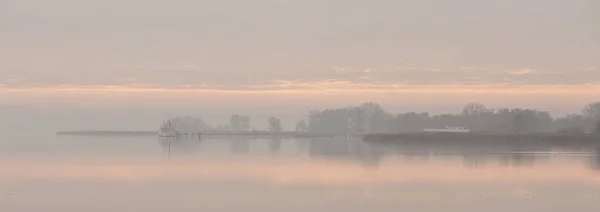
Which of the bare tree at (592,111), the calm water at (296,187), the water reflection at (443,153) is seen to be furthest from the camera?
the bare tree at (592,111)

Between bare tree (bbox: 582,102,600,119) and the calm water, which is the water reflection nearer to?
the calm water

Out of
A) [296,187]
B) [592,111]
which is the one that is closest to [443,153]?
[296,187]

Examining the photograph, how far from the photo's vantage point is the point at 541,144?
68688 mm

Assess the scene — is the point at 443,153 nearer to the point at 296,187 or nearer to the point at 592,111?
the point at 296,187

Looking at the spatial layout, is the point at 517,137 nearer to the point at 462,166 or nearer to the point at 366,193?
the point at 462,166

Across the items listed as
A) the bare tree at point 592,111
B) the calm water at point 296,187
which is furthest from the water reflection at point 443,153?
the bare tree at point 592,111

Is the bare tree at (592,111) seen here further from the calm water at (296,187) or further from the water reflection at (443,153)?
the calm water at (296,187)

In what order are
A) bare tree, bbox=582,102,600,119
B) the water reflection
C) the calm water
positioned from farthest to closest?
1. bare tree, bbox=582,102,600,119
2. the water reflection
3. the calm water

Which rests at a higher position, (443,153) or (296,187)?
(443,153)

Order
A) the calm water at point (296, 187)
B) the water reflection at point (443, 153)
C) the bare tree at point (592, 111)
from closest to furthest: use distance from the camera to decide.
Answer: the calm water at point (296, 187) → the water reflection at point (443, 153) → the bare tree at point (592, 111)

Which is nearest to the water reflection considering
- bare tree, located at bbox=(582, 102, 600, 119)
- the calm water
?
the calm water

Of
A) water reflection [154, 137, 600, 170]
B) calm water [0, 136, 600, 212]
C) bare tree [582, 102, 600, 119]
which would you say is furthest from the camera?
bare tree [582, 102, 600, 119]

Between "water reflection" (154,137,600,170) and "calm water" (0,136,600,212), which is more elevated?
"water reflection" (154,137,600,170)

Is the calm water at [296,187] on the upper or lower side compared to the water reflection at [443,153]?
lower
